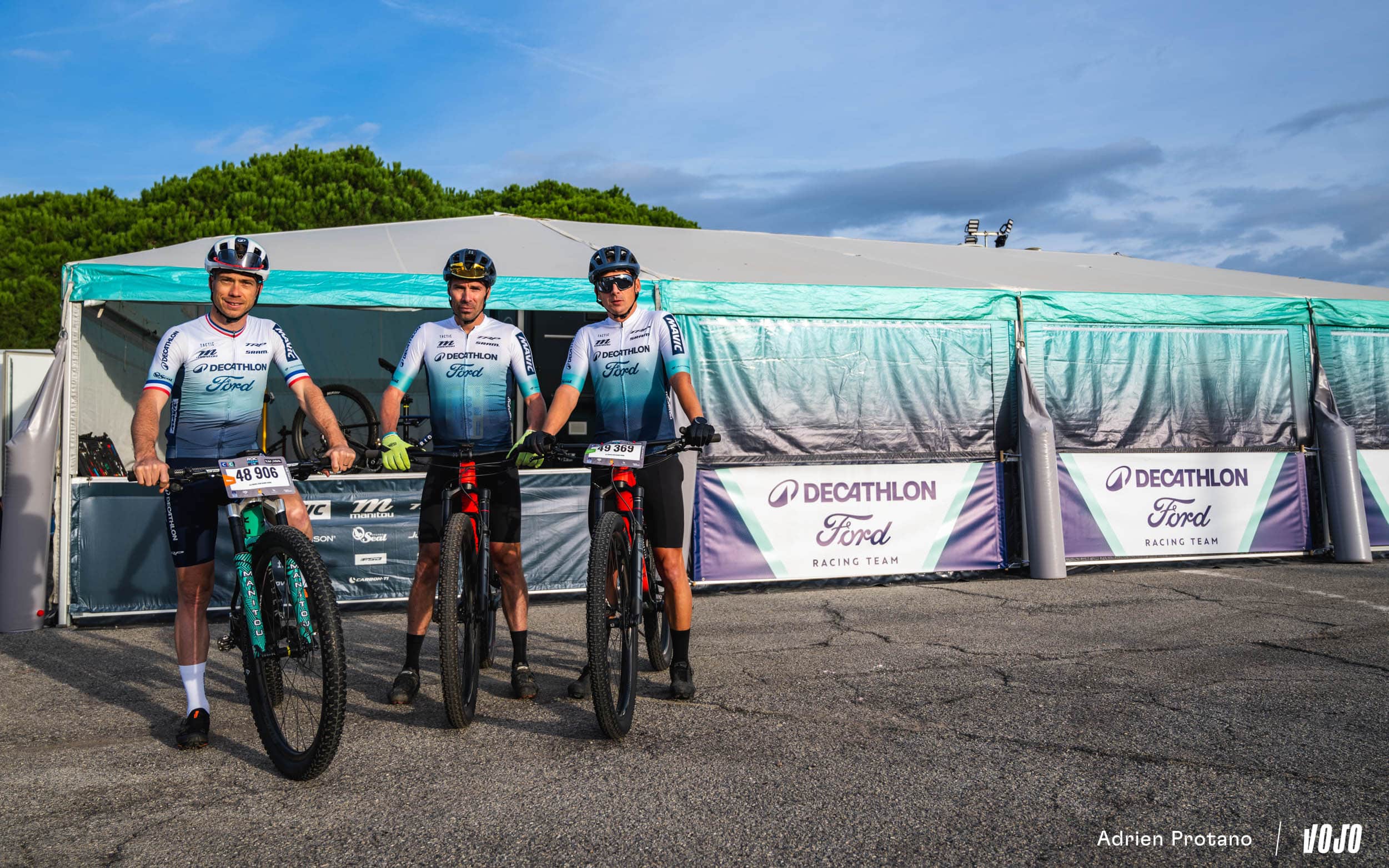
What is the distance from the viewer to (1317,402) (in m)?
9.25

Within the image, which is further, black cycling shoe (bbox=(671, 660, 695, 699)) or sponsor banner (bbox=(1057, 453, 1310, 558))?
sponsor banner (bbox=(1057, 453, 1310, 558))

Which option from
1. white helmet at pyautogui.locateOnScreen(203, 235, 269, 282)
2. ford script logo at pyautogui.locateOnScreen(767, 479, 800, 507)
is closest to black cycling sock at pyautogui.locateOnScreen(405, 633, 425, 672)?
white helmet at pyautogui.locateOnScreen(203, 235, 269, 282)

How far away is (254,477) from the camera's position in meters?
3.59

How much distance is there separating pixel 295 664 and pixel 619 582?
128 cm

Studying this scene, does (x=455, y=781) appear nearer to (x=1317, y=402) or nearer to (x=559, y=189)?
(x=1317, y=402)

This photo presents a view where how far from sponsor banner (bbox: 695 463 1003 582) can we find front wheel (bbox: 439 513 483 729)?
3818mm

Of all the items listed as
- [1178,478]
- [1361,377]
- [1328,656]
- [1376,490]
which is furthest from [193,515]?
[1361,377]

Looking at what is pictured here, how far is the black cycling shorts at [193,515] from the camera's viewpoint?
147 inches

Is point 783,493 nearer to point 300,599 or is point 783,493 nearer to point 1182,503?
point 1182,503

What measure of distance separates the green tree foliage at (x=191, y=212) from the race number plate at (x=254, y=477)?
1915 centimetres

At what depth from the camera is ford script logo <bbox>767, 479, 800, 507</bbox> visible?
801 cm

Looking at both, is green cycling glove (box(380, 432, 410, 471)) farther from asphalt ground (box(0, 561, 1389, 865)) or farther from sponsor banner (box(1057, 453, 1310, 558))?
sponsor banner (box(1057, 453, 1310, 558))

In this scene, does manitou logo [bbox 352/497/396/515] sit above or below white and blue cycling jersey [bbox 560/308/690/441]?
below

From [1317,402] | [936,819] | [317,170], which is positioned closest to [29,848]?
[936,819]
